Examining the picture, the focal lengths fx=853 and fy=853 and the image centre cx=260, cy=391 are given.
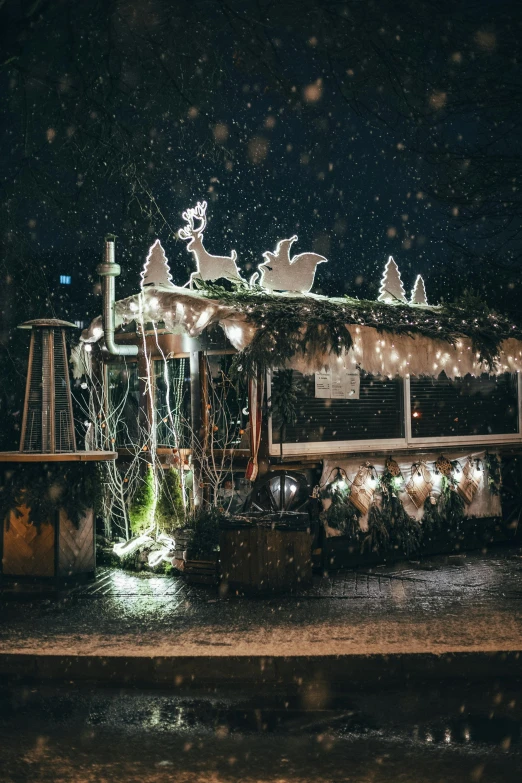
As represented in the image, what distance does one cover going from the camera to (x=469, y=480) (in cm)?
1261

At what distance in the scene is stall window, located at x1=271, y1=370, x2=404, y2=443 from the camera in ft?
34.8

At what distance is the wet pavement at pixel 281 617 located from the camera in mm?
7164

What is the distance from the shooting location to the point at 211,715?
19.4 ft

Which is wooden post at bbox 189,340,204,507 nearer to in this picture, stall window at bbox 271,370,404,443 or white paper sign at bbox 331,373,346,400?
stall window at bbox 271,370,404,443

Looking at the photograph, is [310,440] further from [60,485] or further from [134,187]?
[134,187]

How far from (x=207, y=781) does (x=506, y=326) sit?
938 cm

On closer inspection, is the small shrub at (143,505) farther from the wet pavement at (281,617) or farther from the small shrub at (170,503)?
the wet pavement at (281,617)

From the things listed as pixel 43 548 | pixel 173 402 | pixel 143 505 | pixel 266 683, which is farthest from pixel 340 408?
pixel 266 683

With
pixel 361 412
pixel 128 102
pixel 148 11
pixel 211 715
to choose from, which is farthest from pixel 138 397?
pixel 211 715

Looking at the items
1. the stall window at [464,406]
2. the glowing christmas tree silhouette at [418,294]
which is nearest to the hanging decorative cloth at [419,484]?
the stall window at [464,406]

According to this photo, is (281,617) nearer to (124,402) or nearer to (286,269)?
(286,269)

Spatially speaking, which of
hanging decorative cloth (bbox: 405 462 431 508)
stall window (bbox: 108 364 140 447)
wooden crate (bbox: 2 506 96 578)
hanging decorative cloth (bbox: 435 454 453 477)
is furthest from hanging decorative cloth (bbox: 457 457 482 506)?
wooden crate (bbox: 2 506 96 578)

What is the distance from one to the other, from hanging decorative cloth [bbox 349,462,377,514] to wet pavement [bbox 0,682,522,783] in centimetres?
448

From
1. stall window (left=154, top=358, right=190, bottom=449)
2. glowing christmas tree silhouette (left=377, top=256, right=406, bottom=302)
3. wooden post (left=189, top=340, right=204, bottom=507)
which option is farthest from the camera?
glowing christmas tree silhouette (left=377, top=256, right=406, bottom=302)
